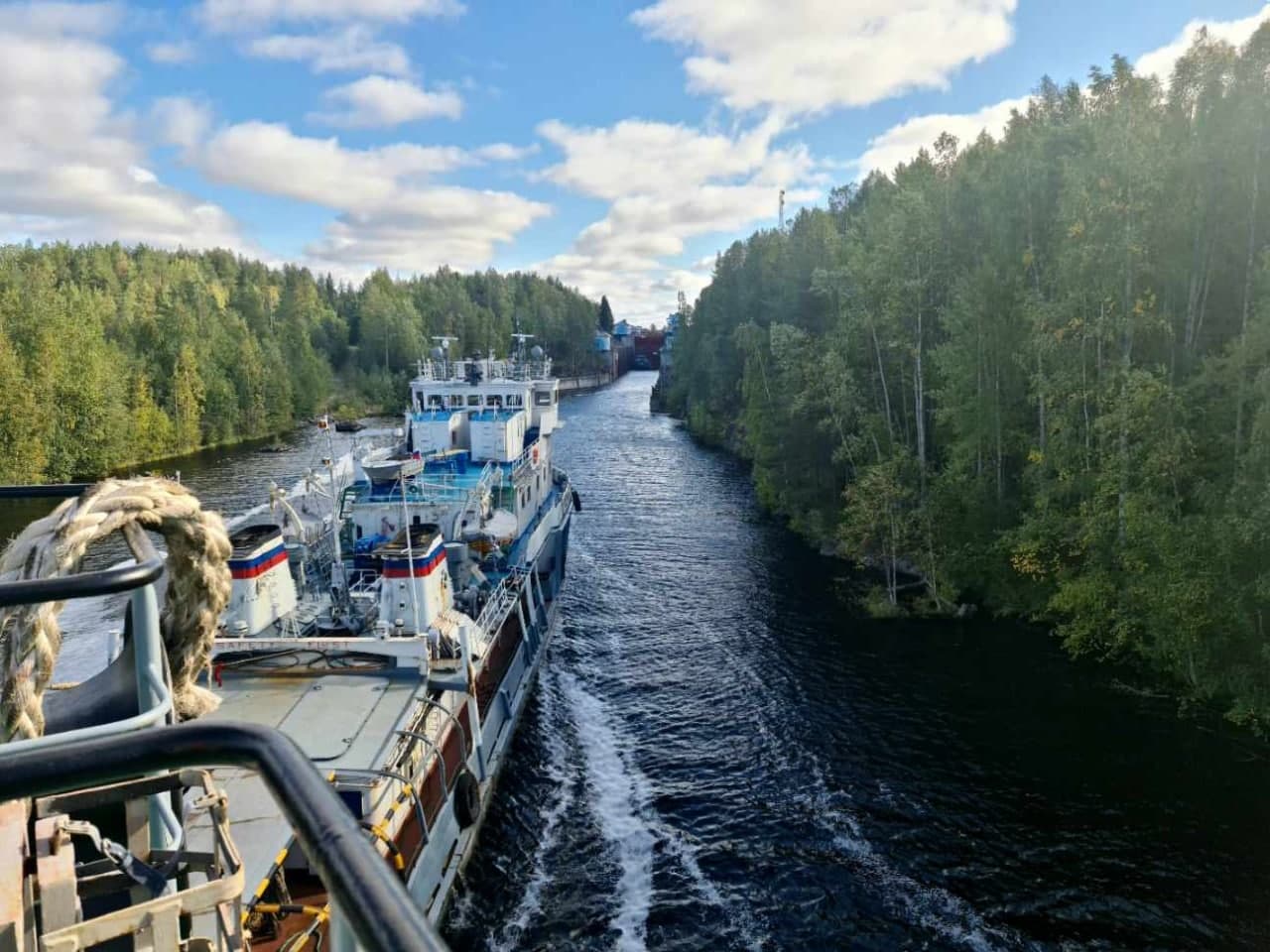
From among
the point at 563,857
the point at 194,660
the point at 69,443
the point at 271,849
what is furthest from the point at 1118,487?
the point at 69,443

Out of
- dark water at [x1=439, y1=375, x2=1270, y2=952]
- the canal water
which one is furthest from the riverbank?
dark water at [x1=439, y1=375, x2=1270, y2=952]

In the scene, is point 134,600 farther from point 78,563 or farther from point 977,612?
point 977,612

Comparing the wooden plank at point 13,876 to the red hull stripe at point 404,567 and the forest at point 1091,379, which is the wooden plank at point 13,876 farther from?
the forest at point 1091,379

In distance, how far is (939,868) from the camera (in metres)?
17.3

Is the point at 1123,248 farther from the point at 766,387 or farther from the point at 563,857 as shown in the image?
the point at 766,387

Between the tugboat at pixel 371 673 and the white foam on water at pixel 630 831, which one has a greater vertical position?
the tugboat at pixel 371 673

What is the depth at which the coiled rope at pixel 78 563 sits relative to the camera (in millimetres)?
3637

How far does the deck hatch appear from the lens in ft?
49.6

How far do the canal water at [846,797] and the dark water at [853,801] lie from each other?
6cm

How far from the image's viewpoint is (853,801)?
781 inches

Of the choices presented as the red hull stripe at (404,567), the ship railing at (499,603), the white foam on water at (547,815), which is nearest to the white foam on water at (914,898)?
the white foam on water at (547,815)

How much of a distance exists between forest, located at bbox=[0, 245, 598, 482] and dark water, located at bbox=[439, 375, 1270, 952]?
5115 centimetres

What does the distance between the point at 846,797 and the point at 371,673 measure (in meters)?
11.5

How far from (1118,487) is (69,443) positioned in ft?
222
